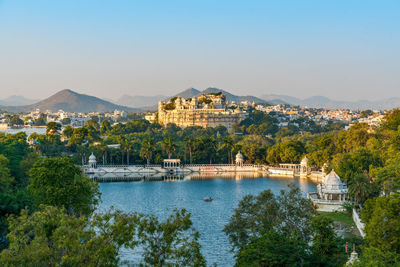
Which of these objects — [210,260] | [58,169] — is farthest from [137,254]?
[58,169]

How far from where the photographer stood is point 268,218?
2719 cm

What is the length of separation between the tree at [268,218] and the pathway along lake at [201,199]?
A: 3.29 meters

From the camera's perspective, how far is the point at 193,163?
81.2 meters

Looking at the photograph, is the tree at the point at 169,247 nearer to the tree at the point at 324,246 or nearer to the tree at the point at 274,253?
the tree at the point at 274,253

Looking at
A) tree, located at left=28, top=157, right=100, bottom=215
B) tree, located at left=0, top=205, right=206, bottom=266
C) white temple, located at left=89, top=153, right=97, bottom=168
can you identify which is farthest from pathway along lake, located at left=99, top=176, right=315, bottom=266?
white temple, located at left=89, top=153, right=97, bottom=168

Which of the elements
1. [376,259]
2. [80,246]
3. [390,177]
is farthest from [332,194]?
[80,246]

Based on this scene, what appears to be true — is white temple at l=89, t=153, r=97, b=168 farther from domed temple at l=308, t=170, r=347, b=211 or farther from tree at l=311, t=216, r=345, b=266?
tree at l=311, t=216, r=345, b=266

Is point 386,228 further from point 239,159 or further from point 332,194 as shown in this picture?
point 239,159

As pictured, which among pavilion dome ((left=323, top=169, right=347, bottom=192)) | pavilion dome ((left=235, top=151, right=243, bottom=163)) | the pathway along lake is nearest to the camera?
the pathway along lake

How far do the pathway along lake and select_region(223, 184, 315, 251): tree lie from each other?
329 centimetres

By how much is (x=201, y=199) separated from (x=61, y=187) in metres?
21.5

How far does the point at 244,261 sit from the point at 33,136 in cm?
7982

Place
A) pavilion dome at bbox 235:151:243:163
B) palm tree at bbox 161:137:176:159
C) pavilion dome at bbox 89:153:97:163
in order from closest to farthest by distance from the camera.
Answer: pavilion dome at bbox 89:153:97:163
palm tree at bbox 161:137:176:159
pavilion dome at bbox 235:151:243:163

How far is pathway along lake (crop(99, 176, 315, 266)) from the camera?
111ft
